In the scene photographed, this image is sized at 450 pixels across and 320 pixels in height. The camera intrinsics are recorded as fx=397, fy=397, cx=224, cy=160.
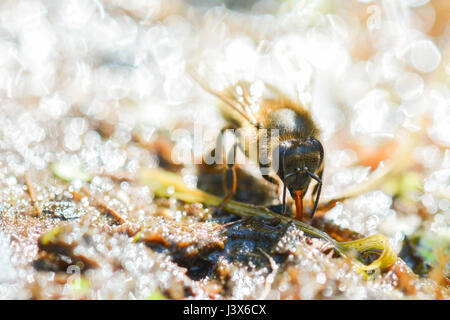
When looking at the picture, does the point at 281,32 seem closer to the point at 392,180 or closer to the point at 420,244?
the point at 392,180

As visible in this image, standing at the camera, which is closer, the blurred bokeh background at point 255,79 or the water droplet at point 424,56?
the blurred bokeh background at point 255,79

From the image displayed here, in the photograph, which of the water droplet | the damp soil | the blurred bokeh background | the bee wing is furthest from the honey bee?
the water droplet

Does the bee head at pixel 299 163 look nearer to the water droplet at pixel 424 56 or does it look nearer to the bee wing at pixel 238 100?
the bee wing at pixel 238 100

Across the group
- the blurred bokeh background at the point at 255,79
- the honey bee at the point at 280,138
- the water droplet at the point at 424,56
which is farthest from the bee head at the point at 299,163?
the water droplet at the point at 424,56

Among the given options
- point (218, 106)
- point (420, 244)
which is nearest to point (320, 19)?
point (218, 106)

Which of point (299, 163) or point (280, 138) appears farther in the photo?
point (280, 138)

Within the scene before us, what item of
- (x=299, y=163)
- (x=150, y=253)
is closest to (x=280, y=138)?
(x=299, y=163)

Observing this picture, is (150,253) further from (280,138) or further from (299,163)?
(280,138)
